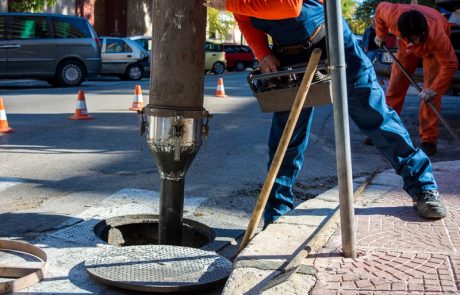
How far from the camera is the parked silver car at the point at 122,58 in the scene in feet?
72.3

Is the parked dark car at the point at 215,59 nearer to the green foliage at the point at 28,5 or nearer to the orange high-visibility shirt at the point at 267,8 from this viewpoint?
the green foliage at the point at 28,5

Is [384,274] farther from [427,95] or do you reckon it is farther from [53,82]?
[53,82]

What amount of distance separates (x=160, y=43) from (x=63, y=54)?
14081 millimetres

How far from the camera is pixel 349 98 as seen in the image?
148 inches

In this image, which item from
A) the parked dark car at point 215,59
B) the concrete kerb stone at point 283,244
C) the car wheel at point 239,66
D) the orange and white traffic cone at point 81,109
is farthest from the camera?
the car wheel at point 239,66

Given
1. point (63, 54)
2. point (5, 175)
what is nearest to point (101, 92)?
point (63, 54)

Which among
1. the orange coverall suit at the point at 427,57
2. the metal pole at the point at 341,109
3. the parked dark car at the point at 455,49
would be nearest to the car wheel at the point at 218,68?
the parked dark car at the point at 455,49

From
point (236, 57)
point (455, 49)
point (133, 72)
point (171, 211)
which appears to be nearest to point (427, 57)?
point (455, 49)

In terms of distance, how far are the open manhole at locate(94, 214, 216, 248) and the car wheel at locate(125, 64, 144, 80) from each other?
723 inches

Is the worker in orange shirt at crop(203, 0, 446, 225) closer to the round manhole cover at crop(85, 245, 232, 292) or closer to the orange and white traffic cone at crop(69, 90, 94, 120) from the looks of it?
the round manhole cover at crop(85, 245, 232, 292)

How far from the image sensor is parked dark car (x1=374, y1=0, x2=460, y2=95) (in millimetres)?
7977

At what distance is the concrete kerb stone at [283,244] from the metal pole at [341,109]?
30 centimetres

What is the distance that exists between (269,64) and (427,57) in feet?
12.1

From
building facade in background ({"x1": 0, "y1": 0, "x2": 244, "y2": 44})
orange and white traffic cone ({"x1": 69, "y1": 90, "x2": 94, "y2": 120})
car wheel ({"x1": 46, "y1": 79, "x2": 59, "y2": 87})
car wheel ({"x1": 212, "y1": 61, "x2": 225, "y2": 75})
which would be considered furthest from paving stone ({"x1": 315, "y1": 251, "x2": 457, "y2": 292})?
building facade in background ({"x1": 0, "y1": 0, "x2": 244, "y2": 44})
